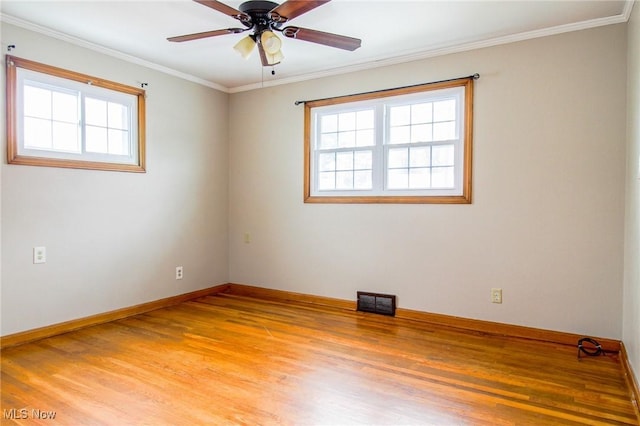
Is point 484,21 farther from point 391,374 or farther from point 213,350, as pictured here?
point 213,350

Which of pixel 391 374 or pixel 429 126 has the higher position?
pixel 429 126

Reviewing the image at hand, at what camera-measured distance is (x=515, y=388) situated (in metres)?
2.39

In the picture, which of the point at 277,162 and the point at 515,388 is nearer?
the point at 515,388

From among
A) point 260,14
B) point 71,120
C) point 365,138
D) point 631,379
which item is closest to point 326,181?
point 365,138

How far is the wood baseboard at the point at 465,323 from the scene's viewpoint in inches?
124

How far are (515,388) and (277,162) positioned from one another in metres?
3.25

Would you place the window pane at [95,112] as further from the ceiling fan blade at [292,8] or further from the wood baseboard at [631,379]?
the wood baseboard at [631,379]

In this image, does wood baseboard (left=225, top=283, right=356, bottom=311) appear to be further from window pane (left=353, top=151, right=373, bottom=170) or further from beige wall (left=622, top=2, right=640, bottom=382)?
beige wall (left=622, top=2, right=640, bottom=382)

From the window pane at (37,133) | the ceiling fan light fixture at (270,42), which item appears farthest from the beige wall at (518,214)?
the window pane at (37,133)

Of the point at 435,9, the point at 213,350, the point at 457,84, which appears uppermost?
the point at 435,9

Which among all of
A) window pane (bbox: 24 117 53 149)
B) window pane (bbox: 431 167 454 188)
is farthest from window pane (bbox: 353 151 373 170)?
window pane (bbox: 24 117 53 149)

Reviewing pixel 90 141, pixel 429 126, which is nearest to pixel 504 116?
pixel 429 126

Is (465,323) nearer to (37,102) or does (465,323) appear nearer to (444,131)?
(444,131)

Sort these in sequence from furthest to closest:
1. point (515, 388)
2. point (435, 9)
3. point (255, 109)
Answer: point (255, 109), point (435, 9), point (515, 388)
